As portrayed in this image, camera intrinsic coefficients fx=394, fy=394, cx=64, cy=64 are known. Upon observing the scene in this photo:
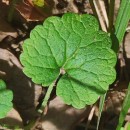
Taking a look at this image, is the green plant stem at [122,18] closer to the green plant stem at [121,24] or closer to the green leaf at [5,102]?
the green plant stem at [121,24]

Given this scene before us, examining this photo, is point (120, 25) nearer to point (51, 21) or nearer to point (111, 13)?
point (111, 13)

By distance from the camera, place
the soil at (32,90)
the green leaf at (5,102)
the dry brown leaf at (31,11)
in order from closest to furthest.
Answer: the green leaf at (5,102), the soil at (32,90), the dry brown leaf at (31,11)

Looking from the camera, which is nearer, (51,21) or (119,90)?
(51,21)

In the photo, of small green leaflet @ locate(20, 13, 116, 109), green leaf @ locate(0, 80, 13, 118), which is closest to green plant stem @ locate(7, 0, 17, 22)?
small green leaflet @ locate(20, 13, 116, 109)

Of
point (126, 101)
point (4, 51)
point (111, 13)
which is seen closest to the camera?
point (126, 101)

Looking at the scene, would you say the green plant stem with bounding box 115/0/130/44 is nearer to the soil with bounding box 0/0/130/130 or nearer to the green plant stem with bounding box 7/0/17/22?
the soil with bounding box 0/0/130/130

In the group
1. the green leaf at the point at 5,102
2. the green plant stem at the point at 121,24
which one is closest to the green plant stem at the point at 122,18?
the green plant stem at the point at 121,24

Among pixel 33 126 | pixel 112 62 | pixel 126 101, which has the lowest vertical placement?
pixel 33 126

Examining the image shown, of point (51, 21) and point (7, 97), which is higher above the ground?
point (51, 21)

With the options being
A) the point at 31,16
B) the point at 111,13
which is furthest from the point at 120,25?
the point at 31,16
